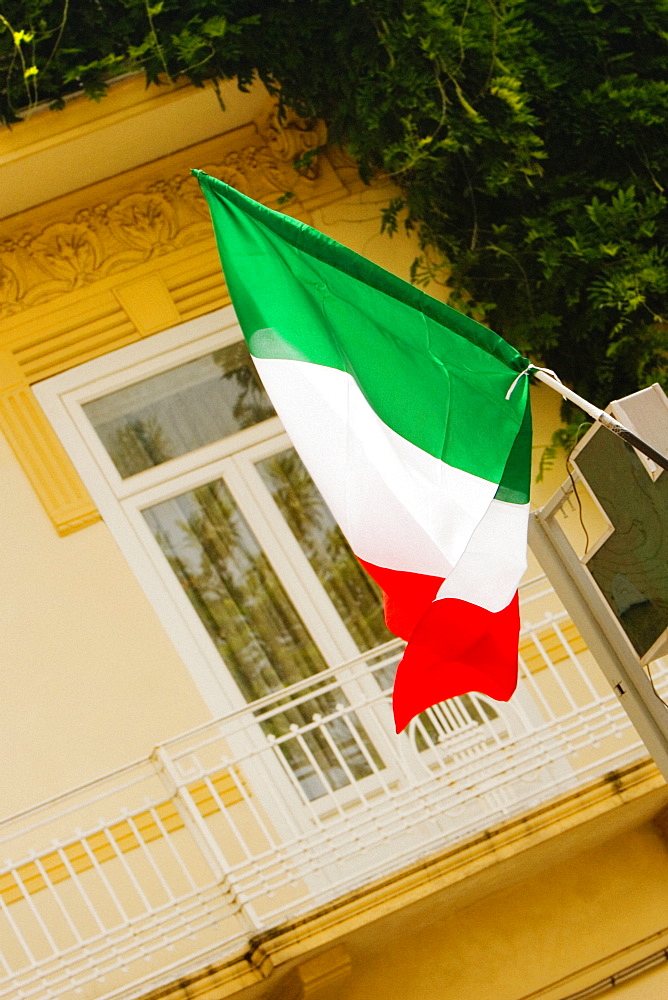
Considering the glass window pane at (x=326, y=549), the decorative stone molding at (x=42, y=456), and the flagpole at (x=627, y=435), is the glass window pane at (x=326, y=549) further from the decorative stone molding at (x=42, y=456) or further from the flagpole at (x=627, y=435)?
the flagpole at (x=627, y=435)

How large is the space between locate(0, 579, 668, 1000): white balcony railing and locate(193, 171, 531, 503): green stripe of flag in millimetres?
2429

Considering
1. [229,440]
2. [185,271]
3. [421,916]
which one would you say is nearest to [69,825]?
[421,916]

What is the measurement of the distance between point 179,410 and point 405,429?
13.6ft

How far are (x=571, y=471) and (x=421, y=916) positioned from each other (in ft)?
11.6

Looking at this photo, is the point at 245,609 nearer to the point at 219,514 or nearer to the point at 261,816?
the point at 219,514

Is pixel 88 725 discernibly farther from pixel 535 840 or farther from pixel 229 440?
pixel 535 840

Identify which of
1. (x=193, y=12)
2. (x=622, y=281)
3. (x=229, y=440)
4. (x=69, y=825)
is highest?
(x=193, y=12)

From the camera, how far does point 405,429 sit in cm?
320

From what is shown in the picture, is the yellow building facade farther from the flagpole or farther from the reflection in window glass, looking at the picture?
the flagpole

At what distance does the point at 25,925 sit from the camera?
6141 mm

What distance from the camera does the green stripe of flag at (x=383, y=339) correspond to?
318 cm

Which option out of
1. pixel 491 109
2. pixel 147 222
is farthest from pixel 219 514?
pixel 491 109

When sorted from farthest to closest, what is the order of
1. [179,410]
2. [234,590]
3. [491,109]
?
[179,410] < [234,590] < [491,109]

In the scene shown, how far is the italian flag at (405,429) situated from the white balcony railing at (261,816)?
2374 millimetres
